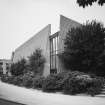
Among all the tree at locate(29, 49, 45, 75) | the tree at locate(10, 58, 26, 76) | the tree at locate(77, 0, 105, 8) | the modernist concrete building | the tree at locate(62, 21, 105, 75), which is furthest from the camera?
the tree at locate(10, 58, 26, 76)

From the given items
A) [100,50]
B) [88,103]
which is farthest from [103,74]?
[88,103]

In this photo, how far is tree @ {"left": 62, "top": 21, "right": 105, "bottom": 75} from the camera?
70.8 feet

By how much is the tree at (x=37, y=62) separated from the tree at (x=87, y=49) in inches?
250

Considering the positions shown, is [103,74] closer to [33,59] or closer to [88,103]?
[33,59]

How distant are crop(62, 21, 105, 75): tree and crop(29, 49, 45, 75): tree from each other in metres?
6.35

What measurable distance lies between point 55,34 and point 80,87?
15298mm

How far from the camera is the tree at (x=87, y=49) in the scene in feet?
70.8

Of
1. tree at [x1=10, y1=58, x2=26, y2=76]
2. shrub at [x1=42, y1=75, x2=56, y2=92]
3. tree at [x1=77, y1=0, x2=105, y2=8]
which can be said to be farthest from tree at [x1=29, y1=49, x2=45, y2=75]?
tree at [x1=77, y1=0, x2=105, y2=8]

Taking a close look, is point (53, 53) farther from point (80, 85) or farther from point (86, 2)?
point (86, 2)

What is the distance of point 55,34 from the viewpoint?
27.7 meters

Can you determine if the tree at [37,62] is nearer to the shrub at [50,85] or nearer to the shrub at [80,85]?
the shrub at [50,85]


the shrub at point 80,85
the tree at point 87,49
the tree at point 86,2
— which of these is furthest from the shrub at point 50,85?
the tree at point 86,2

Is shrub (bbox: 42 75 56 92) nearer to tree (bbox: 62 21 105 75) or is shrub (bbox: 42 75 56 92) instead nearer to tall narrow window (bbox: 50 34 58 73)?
tree (bbox: 62 21 105 75)

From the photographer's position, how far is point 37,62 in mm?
29031
